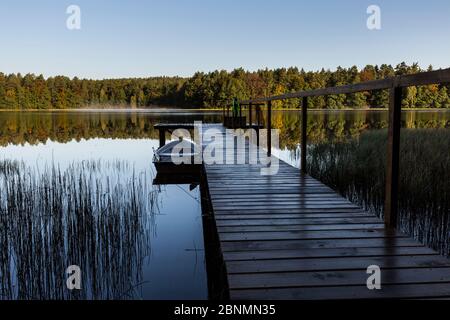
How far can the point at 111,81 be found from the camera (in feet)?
311

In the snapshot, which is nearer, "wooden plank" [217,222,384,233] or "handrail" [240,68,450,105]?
"handrail" [240,68,450,105]

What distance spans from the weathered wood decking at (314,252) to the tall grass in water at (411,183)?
1342 millimetres

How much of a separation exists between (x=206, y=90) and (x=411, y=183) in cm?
7355

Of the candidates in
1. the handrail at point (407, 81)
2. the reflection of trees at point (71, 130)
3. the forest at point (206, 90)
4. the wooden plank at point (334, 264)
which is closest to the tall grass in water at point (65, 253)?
the wooden plank at point (334, 264)

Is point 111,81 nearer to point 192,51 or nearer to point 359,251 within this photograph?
point 192,51

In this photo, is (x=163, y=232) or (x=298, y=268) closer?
(x=298, y=268)

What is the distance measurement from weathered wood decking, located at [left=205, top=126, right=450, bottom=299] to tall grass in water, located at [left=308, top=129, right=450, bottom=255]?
1342 mm

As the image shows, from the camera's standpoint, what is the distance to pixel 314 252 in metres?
2.90

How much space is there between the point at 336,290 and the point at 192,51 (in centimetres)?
6424

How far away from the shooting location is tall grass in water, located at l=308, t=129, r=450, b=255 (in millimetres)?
5098

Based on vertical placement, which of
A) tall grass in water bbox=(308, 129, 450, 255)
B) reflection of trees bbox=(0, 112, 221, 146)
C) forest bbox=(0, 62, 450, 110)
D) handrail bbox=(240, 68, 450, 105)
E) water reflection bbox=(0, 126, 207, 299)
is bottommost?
water reflection bbox=(0, 126, 207, 299)

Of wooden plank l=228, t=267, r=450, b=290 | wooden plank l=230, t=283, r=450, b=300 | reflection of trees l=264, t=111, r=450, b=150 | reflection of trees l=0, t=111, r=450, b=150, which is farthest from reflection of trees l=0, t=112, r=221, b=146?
wooden plank l=230, t=283, r=450, b=300

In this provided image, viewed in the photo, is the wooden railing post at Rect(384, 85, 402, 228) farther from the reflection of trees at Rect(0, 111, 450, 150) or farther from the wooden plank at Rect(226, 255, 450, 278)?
the reflection of trees at Rect(0, 111, 450, 150)

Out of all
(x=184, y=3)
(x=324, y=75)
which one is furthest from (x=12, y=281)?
(x=324, y=75)
